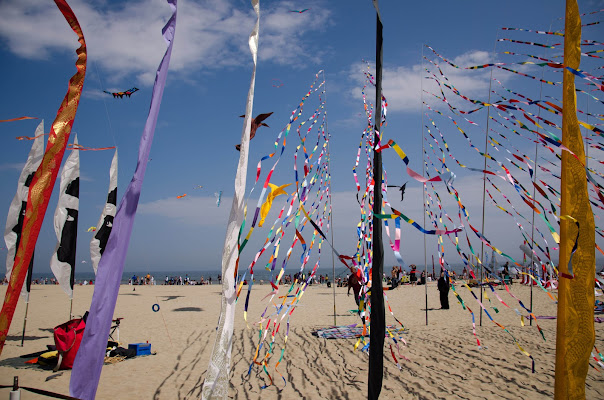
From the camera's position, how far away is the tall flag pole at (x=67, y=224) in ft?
27.3

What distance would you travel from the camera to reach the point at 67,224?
8570 millimetres

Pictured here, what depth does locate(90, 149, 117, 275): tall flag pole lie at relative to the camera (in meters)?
9.26

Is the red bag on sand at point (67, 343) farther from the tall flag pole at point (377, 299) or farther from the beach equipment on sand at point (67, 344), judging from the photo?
the tall flag pole at point (377, 299)

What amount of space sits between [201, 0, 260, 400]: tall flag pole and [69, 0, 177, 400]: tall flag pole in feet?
1.54

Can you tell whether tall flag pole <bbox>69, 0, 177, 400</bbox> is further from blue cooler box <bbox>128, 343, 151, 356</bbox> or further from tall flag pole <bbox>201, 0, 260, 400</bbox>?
blue cooler box <bbox>128, 343, 151, 356</bbox>

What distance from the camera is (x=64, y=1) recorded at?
1.94m

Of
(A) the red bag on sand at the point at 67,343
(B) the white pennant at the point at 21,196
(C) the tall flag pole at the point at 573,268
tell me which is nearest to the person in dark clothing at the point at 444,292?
(A) the red bag on sand at the point at 67,343

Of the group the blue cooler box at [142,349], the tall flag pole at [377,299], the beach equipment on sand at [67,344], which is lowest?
the blue cooler box at [142,349]

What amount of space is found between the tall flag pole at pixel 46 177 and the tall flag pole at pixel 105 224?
7.93 metres

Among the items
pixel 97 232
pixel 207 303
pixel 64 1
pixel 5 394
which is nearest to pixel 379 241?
pixel 64 1

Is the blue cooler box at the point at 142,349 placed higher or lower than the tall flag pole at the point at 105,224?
lower

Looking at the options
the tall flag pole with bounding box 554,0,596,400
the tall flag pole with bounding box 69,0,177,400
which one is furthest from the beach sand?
the tall flag pole with bounding box 69,0,177,400

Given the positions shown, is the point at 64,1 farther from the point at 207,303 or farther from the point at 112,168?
the point at 207,303

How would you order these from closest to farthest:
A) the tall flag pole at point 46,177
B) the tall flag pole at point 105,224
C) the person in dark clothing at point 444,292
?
the tall flag pole at point 46,177 → the tall flag pole at point 105,224 → the person in dark clothing at point 444,292
